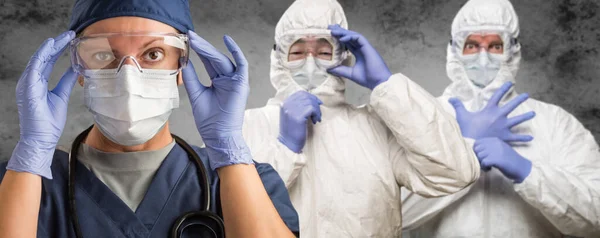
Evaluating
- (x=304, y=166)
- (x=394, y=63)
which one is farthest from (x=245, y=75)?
(x=394, y=63)

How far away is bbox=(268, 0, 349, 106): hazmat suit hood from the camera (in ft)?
8.41

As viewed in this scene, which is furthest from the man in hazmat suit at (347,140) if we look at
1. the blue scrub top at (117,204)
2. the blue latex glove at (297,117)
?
the blue scrub top at (117,204)

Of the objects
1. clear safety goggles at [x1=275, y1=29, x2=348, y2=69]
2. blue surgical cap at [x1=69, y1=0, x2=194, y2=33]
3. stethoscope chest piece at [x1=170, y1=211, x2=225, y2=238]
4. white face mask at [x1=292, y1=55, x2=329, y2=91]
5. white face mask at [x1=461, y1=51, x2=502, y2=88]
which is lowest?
white face mask at [x1=461, y1=51, x2=502, y2=88]

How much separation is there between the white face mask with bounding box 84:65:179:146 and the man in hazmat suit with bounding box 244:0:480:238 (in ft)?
3.45

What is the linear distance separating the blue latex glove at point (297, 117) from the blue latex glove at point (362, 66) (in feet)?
0.44

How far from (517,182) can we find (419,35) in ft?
4.71

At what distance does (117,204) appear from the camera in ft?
4.51

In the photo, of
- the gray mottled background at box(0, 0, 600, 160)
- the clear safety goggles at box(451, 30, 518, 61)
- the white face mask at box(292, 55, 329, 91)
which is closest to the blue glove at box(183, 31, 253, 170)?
the white face mask at box(292, 55, 329, 91)

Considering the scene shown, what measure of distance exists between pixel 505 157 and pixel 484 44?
0.48 m

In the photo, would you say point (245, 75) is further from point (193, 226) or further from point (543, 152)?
point (543, 152)

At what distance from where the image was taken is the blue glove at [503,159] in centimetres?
269

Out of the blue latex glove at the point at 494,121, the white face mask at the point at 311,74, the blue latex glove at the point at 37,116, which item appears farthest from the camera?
the blue latex glove at the point at 494,121

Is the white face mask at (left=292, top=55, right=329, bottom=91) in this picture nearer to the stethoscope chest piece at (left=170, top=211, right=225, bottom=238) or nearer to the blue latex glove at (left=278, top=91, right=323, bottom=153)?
the blue latex glove at (left=278, top=91, right=323, bottom=153)

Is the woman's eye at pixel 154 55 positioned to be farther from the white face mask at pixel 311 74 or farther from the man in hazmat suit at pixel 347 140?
the white face mask at pixel 311 74
